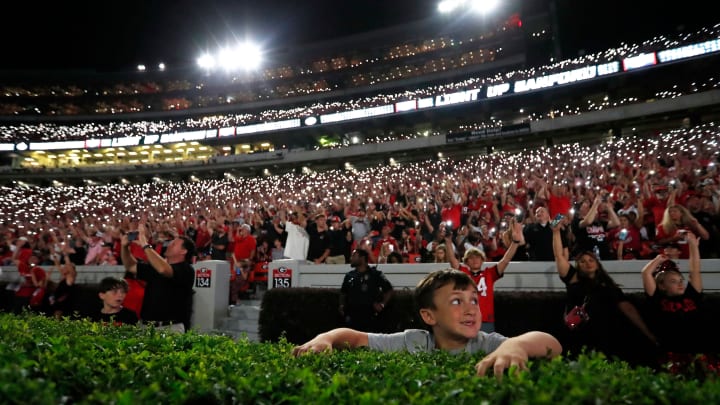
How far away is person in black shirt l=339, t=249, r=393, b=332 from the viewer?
6598mm

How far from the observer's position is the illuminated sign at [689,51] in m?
28.2

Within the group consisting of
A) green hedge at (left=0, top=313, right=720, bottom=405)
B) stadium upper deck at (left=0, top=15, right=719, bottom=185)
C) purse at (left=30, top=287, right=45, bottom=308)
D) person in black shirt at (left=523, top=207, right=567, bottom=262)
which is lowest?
purse at (left=30, top=287, right=45, bottom=308)

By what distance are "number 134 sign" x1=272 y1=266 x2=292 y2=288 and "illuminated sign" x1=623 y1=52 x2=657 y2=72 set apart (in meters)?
31.5

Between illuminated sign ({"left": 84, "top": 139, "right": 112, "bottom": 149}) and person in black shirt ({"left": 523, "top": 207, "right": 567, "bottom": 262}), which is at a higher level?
illuminated sign ({"left": 84, "top": 139, "right": 112, "bottom": 149})

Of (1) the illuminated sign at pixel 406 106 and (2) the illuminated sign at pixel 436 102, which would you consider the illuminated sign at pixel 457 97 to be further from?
(1) the illuminated sign at pixel 406 106

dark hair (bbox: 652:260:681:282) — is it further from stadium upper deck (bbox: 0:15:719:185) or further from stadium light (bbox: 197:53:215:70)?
stadium light (bbox: 197:53:215:70)

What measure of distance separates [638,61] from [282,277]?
1281 inches

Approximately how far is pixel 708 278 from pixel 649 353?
2.55m

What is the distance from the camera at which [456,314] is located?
259 centimetres

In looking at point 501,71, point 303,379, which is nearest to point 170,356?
point 303,379

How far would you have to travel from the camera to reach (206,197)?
28.1 metres

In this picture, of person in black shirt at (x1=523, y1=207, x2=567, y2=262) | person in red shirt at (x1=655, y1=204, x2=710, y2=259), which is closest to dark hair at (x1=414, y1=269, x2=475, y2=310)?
person in red shirt at (x1=655, y1=204, x2=710, y2=259)

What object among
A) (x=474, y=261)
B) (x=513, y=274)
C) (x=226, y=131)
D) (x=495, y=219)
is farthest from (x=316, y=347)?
(x=226, y=131)

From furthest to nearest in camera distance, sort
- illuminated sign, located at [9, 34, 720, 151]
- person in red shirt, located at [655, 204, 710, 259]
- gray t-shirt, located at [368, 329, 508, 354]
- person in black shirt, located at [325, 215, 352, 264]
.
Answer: illuminated sign, located at [9, 34, 720, 151]
person in black shirt, located at [325, 215, 352, 264]
person in red shirt, located at [655, 204, 710, 259]
gray t-shirt, located at [368, 329, 508, 354]
